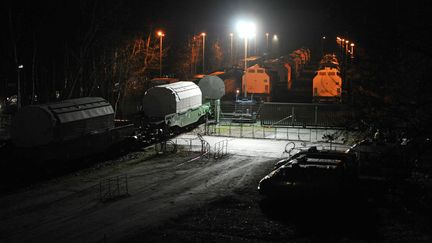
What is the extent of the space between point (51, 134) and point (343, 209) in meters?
12.8

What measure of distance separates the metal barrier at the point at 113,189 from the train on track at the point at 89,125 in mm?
3323

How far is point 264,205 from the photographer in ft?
50.0

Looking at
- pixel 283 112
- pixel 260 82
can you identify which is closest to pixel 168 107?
pixel 283 112

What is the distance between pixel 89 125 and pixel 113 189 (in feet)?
20.6

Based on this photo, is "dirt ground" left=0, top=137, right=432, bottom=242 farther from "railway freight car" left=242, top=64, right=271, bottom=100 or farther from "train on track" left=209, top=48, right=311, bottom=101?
"railway freight car" left=242, top=64, right=271, bottom=100

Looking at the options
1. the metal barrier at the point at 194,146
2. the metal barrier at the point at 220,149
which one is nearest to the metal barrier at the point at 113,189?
the metal barrier at the point at 220,149

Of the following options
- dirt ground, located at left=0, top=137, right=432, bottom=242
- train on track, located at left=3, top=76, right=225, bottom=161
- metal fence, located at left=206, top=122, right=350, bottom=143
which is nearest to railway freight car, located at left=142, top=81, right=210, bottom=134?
train on track, located at left=3, top=76, right=225, bottom=161

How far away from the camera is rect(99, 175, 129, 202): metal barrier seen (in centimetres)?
1644

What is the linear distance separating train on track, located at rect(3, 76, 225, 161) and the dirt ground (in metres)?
1.97

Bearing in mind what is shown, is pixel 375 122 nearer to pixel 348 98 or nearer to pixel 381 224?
pixel 348 98

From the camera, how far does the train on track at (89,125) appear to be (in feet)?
67.1

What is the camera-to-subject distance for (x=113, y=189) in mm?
17656

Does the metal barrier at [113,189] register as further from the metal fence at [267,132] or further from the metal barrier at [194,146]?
the metal fence at [267,132]

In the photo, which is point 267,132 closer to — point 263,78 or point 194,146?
point 194,146
